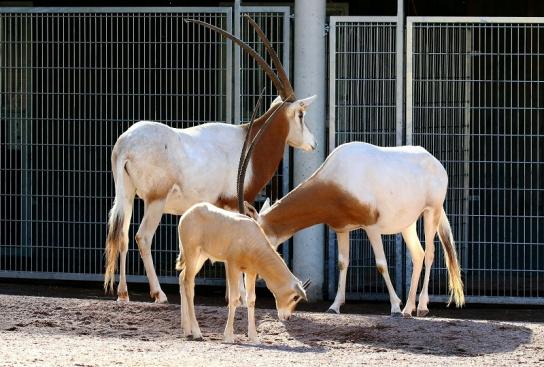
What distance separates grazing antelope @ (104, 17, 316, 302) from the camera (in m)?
10.5

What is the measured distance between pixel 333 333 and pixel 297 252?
122 inches

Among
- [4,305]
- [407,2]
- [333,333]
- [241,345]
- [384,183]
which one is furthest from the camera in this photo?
[407,2]

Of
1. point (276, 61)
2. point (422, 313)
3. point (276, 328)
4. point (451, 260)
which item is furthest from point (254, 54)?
point (276, 328)

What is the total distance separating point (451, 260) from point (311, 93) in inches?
86.3

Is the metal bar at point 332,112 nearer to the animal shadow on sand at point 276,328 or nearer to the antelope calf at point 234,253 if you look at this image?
the animal shadow on sand at point 276,328

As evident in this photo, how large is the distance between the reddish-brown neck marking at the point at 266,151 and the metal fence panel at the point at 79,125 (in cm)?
83

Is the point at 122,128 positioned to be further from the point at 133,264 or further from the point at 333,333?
the point at 333,333

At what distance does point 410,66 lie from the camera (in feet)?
39.4

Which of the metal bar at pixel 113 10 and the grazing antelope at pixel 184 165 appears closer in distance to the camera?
the grazing antelope at pixel 184 165

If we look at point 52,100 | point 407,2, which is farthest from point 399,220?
point 407,2

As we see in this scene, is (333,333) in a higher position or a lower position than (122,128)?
lower

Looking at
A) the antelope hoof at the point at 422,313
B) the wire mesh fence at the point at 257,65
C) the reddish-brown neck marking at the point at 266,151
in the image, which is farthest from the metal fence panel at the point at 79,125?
the antelope hoof at the point at 422,313

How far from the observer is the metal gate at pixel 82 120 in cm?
1230

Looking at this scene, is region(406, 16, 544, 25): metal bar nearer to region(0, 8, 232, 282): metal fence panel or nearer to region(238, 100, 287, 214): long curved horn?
region(238, 100, 287, 214): long curved horn
